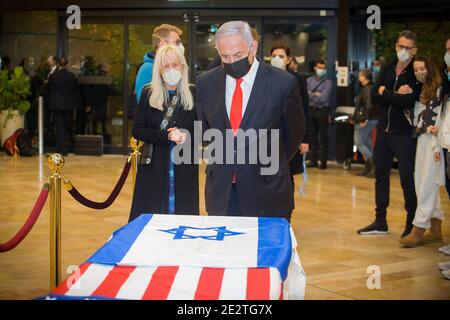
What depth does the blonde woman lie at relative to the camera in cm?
507

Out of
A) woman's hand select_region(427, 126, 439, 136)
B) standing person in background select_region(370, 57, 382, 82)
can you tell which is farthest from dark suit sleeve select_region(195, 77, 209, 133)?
standing person in background select_region(370, 57, 382, 82)

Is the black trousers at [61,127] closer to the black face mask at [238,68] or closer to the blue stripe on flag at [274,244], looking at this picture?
the black face mask at [238,68]

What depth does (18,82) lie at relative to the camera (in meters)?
14.4

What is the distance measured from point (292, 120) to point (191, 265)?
1.68 m

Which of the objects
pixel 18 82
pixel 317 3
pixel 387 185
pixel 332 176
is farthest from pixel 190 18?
pixel 387 185

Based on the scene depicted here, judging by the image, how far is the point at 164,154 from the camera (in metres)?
5.12

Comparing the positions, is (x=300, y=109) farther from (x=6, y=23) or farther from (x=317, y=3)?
(x=6, y=23)

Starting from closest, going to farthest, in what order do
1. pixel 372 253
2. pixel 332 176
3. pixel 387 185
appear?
pixel 372 253
pixel 387 185
pixel 332 176

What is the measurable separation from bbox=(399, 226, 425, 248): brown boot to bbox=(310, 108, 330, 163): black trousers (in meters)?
6.20

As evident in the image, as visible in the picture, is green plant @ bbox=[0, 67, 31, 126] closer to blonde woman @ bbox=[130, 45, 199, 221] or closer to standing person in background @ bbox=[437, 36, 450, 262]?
blonde woman @ bbox=[130, 45, 199, 221]

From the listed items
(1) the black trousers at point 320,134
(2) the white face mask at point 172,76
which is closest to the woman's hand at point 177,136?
(2) the white face mask at point 172,76

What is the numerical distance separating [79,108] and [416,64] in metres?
9.45

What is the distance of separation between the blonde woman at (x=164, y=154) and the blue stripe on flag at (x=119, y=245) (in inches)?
67.3

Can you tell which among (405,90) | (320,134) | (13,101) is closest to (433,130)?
(405,90)
